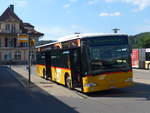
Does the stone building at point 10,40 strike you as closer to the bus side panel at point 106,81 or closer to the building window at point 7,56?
the building window at point 7,56

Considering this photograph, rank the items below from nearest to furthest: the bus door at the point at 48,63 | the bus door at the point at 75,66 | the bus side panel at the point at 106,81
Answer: the bus side panel at the point at 106,81, the bus door at the point at 75,66, the bus door at the point at 48,63

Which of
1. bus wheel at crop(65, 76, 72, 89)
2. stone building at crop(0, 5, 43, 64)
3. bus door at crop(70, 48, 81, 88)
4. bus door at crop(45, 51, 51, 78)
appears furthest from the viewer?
stone building at crop(0, 5, 43, 64)

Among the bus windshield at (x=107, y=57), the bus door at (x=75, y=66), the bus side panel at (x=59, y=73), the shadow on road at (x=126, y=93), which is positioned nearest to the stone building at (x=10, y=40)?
the bus side panel at (x=59, y=73)

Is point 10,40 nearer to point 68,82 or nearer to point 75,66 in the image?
point 68,82

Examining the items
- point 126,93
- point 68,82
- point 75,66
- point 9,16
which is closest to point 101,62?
point 75,66

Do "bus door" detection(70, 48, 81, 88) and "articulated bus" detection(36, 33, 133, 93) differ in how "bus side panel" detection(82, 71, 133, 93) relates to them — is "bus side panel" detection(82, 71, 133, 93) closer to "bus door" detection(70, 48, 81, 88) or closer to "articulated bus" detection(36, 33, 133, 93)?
"articulated bus" detection(36, 33, 133, 93)

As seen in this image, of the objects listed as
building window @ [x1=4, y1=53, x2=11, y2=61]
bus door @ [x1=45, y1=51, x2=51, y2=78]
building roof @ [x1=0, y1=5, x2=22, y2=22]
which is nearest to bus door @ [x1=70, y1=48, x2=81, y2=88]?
bus door @ [x1=45, y1=51, x2=51, y2=78]

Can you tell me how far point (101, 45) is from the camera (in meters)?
14.5

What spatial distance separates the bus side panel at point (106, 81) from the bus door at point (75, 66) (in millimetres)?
1176

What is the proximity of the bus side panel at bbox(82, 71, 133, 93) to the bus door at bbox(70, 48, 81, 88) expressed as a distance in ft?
3.86

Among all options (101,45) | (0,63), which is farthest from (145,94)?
(0,63)

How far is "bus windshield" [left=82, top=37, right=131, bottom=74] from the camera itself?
14.3 metres

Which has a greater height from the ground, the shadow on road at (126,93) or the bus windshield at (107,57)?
the bus windshield at (107,57)

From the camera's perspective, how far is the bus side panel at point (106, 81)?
14.2 metres
